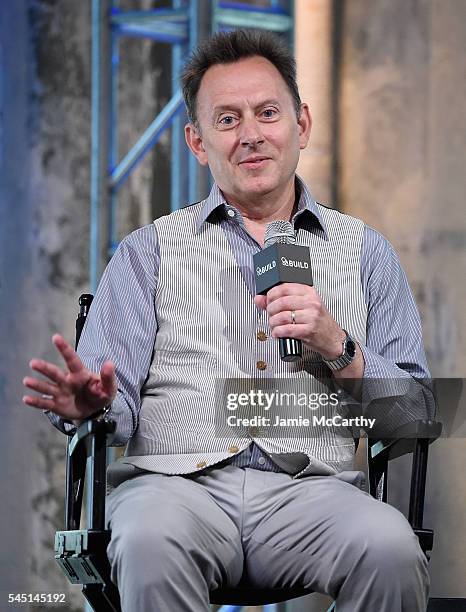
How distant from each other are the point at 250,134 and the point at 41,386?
0.88 m

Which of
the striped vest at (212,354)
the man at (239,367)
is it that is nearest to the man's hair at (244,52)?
the man at (239,367)

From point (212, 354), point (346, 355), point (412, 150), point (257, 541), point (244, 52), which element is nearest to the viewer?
point (257, 541)

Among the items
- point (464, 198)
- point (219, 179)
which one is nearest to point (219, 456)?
point (219, 179)

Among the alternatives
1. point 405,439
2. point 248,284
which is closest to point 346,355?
point 405,439

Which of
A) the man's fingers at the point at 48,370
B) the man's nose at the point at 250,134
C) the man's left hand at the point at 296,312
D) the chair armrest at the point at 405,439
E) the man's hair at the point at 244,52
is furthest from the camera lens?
the man's hair at the point at 244,52

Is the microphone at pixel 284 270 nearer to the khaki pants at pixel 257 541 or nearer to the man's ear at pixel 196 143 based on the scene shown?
the khaki pants at pixel 257 541

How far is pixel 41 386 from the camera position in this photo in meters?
1.92

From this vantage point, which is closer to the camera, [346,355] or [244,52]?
A: [346,355]

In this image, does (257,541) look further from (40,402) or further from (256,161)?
(256,161)

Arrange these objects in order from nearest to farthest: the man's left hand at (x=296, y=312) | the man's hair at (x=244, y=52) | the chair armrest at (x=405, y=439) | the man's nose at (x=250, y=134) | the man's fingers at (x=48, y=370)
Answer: the man's fingers at (x=48, y=370) < the man's left hand at (x=296, y=312) < the chair armrest at (x=405, y=439) < the man's nose at (x=250, y=134) < the man's hair at (x=244, y=52)

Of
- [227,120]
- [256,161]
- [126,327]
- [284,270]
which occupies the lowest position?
[126,327]

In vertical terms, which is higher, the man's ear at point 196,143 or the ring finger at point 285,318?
the man's ear at point 196,143

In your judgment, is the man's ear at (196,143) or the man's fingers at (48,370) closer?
the man's fingers at (48,370)

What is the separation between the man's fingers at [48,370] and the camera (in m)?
1.83
